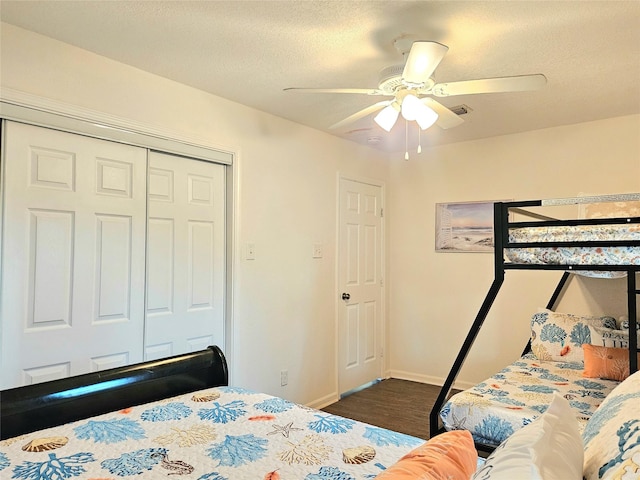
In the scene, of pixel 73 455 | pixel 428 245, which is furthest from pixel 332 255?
pixel 73 455

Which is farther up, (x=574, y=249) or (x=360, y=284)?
(x=574, y=249)

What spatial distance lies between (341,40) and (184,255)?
A: 63.7 inches

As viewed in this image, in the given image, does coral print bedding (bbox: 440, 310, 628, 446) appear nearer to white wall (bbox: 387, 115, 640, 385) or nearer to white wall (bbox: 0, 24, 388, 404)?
white wall (bbox: 387, 115, 640, 385)

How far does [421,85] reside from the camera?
2.11 metres

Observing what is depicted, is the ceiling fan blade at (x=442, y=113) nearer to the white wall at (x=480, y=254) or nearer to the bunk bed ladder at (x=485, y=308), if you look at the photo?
the bunk bed ladder at (x=485, y=308)

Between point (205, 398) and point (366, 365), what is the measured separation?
2676 mm

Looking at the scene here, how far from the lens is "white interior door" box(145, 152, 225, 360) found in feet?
8.77

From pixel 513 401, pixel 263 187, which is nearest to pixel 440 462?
pixel 513 401

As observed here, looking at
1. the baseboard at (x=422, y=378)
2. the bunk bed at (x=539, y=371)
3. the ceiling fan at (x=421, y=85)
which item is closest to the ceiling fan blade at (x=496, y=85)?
the ceiling fan at (x=421, y=85)

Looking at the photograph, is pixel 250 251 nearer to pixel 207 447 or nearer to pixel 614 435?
pixel 207 447

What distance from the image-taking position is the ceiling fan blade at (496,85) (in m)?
1.88

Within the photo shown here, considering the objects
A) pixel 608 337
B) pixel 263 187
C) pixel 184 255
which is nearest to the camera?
pixel 184 255

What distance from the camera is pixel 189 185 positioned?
9.44 feet

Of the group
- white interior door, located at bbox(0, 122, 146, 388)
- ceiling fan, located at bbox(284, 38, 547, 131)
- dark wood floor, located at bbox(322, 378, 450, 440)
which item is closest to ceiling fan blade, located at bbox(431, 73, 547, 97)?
ceiling fan, located at bbox(284, 38, 547, 131)
